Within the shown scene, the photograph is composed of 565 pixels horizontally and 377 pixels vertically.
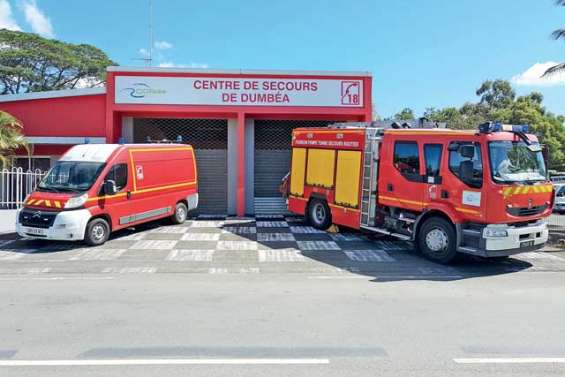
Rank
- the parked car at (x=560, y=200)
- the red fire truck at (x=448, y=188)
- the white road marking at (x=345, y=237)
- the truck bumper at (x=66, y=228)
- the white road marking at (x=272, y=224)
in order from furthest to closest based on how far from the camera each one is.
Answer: the parked car at (x=560, y=200) < the white road marking at (x=272, y=224) < the white road marking at (x=345, y=237) < the truck bumper at (x=66, y=228) < the red fire truck at (x=448, y=188)

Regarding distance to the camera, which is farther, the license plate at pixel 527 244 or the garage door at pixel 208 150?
the garage door at pixel 208 150

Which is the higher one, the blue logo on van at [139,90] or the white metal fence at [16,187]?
the blue logo on van at [139,90]

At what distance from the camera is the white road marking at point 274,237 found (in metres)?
12.4

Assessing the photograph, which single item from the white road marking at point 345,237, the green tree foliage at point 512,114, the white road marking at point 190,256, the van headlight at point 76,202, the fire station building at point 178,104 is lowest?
the white road marking at point 190,256

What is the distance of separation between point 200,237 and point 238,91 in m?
6.07

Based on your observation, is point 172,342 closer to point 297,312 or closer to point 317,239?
point 297,312

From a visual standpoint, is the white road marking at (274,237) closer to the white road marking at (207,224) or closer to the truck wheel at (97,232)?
the white road marking at (207,224)

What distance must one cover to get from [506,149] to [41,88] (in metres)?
44.8

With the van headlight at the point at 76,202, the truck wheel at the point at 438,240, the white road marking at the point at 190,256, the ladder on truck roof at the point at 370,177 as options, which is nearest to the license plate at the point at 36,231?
the van headlight at the point at 76,202

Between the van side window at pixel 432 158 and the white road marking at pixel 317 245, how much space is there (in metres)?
2.75

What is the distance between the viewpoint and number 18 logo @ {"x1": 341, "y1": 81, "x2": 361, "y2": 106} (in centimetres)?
1678

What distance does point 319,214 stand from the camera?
14.1m

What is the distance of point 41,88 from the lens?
4488cm

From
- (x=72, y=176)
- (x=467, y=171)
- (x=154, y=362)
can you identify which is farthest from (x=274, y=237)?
(x=154, y=362)
